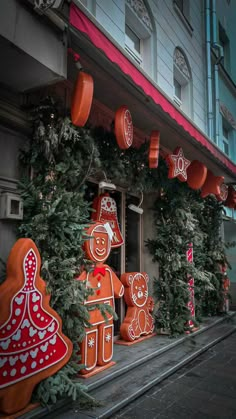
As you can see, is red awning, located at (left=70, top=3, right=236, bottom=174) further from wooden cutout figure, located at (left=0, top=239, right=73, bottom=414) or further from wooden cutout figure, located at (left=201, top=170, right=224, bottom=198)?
wooden cutout figure, located at (left=0, top=239, right=73, bottom=414)

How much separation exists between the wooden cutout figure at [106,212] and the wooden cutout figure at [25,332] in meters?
1.94

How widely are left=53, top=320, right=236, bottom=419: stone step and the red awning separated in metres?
3.51

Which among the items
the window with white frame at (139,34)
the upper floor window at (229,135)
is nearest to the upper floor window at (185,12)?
the window with white frame at (139,34)

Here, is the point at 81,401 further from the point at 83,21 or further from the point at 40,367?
the point at 83,21

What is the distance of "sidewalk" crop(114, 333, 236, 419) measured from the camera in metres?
3.55

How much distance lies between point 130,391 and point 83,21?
4.05 meters

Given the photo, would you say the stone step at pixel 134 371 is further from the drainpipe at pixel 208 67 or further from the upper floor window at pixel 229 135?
the upper floor window at pixel 229 135

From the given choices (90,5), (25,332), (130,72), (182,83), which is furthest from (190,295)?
(182,83)

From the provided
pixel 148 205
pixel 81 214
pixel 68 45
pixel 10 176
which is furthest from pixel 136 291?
pixel 68 45

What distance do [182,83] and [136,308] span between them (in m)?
6.95

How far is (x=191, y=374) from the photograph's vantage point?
4.77 meters

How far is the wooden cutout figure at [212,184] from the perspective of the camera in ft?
22.2

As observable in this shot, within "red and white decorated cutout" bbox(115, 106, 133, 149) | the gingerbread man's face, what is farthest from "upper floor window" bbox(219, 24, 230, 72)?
the gingerbread man's face

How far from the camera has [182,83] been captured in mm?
9609
